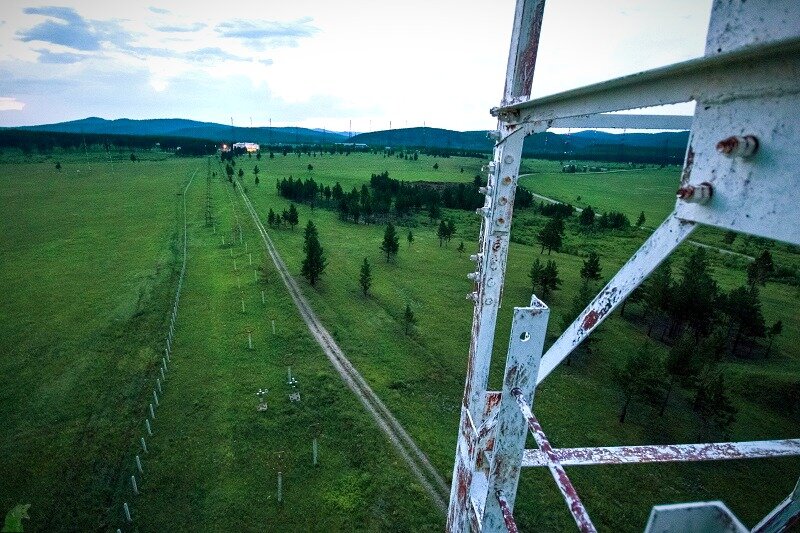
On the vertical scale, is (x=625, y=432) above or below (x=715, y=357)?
below

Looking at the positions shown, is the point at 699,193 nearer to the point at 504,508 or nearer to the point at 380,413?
the point at 504,508

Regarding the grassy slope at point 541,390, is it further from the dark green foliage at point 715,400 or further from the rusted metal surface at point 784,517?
the rusted metal surface at point 784,517

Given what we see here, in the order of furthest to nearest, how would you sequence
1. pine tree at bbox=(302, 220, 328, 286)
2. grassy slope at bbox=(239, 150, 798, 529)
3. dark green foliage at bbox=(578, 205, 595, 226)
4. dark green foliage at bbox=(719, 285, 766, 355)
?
dark green foliage at bbox=(578, 205, 595, 226) → pine tree at bbox=(302, 220, 328, 286) → dark green foliage at bbox=(719, 285, 766, 355) → grassy slope at bbox=(239, 150, 798, 529)

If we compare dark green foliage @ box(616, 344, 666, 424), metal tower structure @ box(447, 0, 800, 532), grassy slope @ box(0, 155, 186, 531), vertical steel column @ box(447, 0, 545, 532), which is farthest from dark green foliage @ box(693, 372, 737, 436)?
grassy slope @ box(0, 155, 186, 531)

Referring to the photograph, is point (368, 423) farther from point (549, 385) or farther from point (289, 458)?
point (549, 385)

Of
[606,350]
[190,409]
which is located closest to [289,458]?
[190,409]

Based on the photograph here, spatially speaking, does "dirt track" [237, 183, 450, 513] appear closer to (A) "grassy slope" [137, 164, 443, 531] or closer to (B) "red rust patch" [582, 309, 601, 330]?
(A) "grassy slope" [137, 164, 443, 531]

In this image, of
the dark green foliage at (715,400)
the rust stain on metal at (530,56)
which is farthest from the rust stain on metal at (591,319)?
the dark green foliage at (715,400)

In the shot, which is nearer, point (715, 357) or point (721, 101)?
point (721, 101)

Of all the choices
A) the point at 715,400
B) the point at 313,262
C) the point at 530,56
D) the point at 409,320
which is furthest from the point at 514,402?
the point at 313,262
